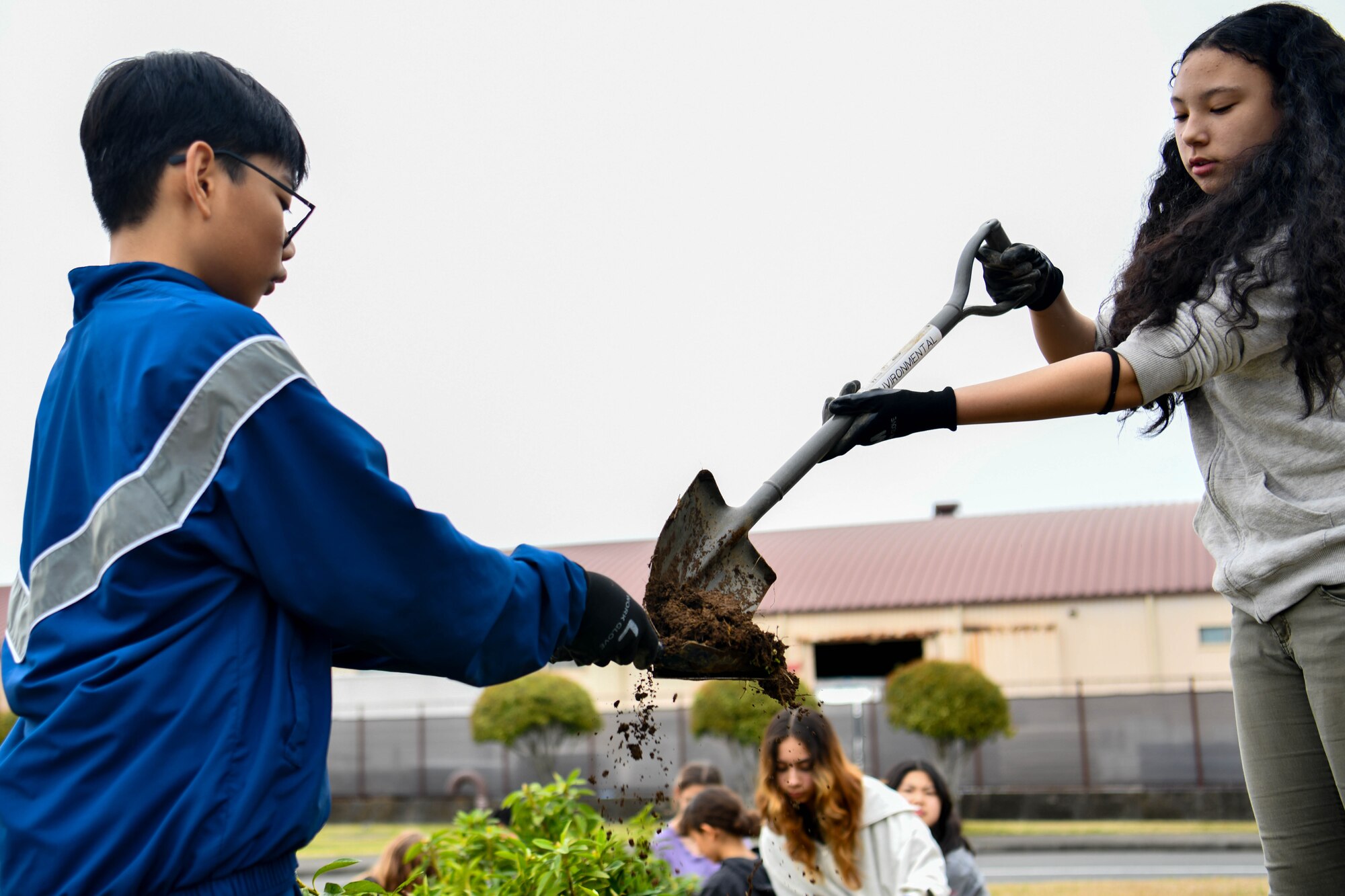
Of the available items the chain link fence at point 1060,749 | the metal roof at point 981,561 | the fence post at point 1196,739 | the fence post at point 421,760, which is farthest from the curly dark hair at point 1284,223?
the fence post at point 421,760

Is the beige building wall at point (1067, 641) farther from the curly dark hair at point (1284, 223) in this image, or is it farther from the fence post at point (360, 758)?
the curly dark hair at point (1284, 223)

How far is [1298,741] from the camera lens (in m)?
2.24

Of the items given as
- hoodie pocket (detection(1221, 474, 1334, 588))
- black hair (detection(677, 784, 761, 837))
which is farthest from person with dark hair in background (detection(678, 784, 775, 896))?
hoodie pocket (detection(1221, 474, 1334, 588))

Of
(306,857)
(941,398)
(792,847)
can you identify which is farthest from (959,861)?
(306,857)

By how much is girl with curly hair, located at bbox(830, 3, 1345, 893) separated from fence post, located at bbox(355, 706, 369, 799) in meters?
23.6

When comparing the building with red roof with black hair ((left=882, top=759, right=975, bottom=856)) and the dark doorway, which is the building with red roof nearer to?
the dark doorway

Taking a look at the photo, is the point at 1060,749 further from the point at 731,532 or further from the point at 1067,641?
the point at 731,532

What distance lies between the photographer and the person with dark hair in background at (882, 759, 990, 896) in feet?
18.4

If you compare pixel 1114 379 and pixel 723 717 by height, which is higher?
pixel 1114 379

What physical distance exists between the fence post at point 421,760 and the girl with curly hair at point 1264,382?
22950mm

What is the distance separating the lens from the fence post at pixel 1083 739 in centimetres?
2103

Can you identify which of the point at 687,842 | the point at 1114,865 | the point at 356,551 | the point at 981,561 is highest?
the point at 981,561

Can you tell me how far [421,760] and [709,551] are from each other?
890 inches

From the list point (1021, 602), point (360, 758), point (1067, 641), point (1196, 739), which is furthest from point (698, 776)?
point (1067, 641)
